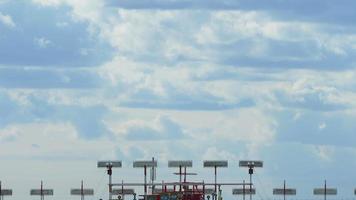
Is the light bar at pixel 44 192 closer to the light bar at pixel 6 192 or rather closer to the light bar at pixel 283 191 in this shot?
the light bar at pixel 6 192

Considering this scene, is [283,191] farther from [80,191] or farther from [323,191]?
[80,191]

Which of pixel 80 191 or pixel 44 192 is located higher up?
pixel 80 191

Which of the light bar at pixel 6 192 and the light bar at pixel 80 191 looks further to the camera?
the light bar at pixel 6 192

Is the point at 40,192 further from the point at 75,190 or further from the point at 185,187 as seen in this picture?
the point at 185,187

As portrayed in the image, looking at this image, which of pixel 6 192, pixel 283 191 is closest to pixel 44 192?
pixel 6 192

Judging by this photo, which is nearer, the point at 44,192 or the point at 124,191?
the point at 124,191

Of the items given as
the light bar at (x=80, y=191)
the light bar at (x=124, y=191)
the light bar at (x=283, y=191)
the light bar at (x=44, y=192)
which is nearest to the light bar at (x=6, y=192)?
the light bar at (x=44, y=192)

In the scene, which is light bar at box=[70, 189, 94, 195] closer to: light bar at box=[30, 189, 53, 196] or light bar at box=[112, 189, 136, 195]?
light bar at box=[112, 189, 136, 195]

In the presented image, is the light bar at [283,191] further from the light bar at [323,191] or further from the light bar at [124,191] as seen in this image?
the light bar at [124,191]

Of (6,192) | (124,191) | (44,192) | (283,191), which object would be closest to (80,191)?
(44,192)

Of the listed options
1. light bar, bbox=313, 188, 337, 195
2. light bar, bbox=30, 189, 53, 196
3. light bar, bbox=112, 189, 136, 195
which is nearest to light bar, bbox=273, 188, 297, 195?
light bar, bbox=313, 188, 337, 195

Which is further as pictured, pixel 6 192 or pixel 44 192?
pixel 6 192

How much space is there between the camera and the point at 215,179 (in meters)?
166

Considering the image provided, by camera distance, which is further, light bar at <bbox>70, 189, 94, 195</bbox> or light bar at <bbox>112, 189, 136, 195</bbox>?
light bar at <bbox>70, 189, 94, 195</bbox>
